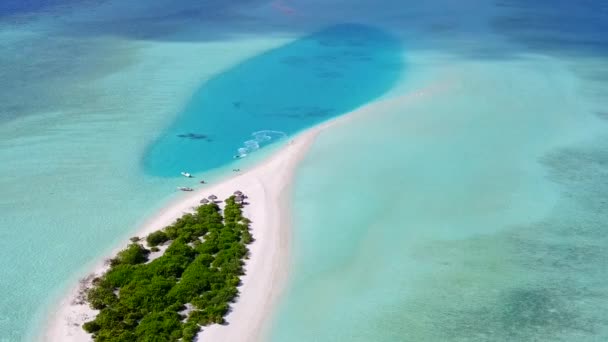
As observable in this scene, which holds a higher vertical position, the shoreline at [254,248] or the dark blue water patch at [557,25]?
the dark blue water patch at [557,25]

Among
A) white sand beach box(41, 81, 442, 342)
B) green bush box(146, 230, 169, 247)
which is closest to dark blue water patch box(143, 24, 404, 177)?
white sand beach box(41, 81, 442, 342)

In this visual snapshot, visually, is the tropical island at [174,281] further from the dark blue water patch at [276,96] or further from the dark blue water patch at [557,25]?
the dark blue water patch at [557,25]

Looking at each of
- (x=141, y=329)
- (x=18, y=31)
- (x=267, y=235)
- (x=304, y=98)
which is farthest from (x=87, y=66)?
(x=141, y=329)

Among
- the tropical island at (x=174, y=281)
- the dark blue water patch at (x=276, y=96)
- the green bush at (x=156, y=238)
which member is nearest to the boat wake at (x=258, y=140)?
the dark blue water patch at (x=276, y=96)

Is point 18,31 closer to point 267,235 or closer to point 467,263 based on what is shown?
point 267,235

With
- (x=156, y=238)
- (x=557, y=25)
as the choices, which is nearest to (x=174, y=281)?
(x=156, y=238)

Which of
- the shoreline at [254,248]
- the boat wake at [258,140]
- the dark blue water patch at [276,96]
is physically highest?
the dark blue water patch at [276,96]

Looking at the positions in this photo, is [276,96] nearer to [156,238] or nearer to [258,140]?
[258,140]
